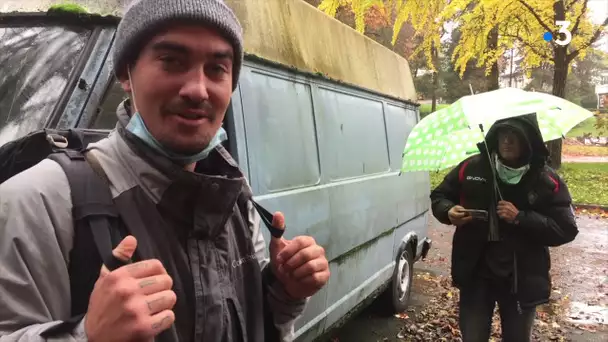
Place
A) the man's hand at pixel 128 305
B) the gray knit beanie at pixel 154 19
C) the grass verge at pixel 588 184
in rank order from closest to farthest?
1. the man's hand at pixel 128 305
2. the gray knit beanie at pixel 154 19
3. the grass verge at pixel 588 184

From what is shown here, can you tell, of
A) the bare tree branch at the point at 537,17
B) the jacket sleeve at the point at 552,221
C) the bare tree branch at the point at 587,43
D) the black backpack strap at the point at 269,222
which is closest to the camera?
the black backpack strap at the point at 269,222

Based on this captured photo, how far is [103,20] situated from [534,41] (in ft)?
40.4

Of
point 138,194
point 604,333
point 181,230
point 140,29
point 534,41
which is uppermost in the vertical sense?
point 534,41

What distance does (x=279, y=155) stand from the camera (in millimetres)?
3471

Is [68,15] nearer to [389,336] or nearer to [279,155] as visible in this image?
[279,155]

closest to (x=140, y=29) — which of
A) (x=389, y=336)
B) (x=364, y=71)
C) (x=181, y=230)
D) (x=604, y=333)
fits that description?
(x=181, y=230)

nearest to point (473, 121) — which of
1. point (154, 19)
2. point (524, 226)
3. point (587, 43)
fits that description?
point (524, 226)

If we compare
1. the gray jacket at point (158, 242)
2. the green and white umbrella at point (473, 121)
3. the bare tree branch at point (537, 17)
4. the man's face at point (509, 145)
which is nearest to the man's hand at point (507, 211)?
the man's face at point (509, 145)

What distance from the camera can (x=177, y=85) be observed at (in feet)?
4.40

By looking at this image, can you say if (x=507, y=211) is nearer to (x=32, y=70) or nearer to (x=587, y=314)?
(x=32, y=70)

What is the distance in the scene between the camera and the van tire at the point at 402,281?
6070 mm

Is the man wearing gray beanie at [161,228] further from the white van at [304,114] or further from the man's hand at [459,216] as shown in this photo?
the man's hand at [459,216]

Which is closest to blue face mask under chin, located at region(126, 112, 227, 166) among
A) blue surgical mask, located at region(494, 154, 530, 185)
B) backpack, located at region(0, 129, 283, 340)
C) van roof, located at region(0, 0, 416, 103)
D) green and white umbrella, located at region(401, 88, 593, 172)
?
backpack, located at region(0, 129, 283, 340)

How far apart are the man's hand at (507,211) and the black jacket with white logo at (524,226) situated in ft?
0.12
